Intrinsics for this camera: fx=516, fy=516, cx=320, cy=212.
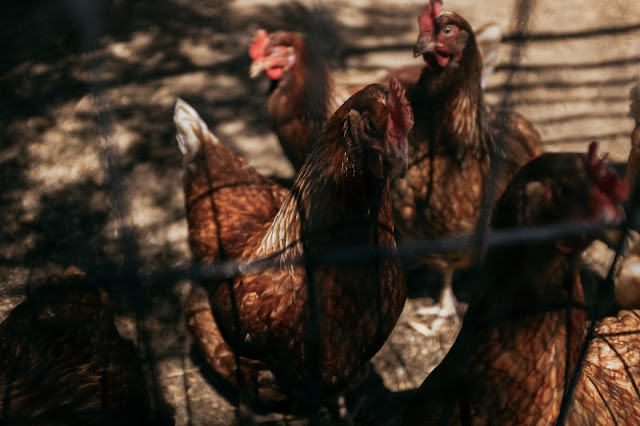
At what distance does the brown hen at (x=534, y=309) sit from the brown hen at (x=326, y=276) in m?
0.34

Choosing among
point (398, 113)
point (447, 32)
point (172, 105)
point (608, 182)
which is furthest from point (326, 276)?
point (172, 105)

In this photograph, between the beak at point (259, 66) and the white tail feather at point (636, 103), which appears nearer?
the white tail feather at point (636, 103)

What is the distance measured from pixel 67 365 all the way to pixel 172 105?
1945mm

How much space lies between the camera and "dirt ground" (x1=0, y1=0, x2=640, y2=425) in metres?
2.32

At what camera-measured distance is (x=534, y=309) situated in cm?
129

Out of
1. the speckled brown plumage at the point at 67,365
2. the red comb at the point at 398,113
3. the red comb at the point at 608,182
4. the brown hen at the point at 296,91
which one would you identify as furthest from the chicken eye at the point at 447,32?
the speckled brown plumage at the point at 67,365

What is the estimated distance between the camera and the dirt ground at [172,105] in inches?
91.4

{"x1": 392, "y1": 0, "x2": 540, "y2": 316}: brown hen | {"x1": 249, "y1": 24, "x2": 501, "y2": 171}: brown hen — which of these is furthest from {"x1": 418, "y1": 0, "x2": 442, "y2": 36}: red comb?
{"x1": 249, "y1": 24, "x2": 501, "y2": 171}: brown hen

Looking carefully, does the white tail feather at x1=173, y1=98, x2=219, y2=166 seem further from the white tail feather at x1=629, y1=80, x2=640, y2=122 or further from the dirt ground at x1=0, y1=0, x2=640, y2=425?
the white tail feather at x1=629, y1=80, x2=640, y2=122

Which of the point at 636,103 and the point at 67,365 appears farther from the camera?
the point at 636,103

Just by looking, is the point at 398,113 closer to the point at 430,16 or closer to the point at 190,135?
the point at 430,16

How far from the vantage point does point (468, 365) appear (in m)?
1.37

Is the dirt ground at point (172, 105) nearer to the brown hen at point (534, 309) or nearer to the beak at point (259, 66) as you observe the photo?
the beak at point (259, 66)

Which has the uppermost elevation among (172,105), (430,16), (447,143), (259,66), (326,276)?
(430,16)
